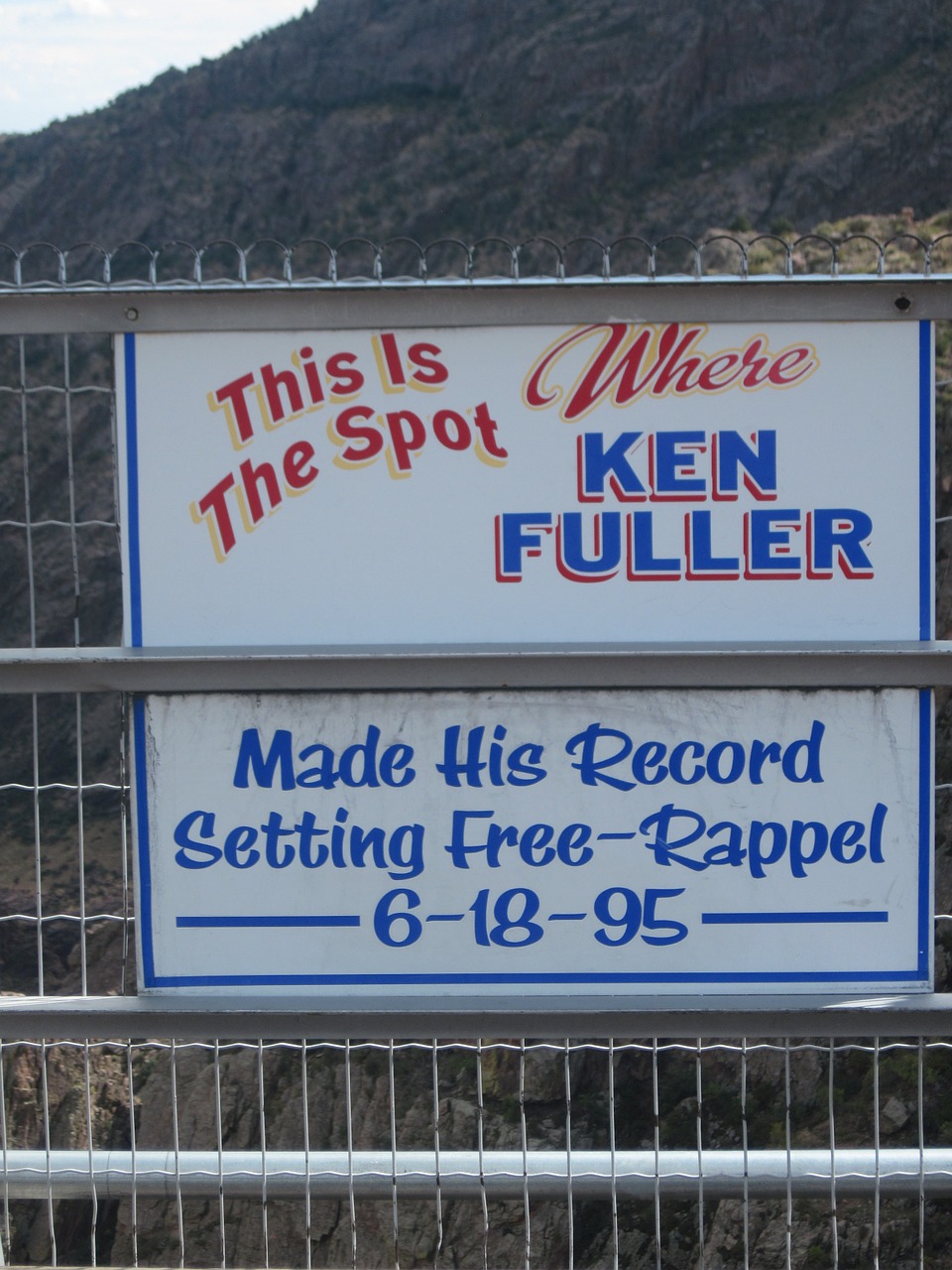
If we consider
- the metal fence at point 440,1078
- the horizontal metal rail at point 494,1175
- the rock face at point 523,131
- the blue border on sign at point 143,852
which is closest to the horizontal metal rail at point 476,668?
the metal fence at point 440,1078

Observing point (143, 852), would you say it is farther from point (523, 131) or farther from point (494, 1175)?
point (523, 131)

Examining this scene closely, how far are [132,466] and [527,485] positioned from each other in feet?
3.15

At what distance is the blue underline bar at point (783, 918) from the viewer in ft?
10.8

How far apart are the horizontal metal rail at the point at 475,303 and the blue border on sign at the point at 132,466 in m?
0.07

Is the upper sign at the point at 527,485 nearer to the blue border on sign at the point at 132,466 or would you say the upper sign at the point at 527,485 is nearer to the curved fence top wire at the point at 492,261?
the blue border on sign at the point at 132,466

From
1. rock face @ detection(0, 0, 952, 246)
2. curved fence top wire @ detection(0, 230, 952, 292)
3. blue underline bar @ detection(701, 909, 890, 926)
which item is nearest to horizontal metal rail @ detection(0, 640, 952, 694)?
blue underline bar @ detection(701, 909, 890, 926)

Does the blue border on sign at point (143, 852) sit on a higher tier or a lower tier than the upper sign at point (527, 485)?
lower

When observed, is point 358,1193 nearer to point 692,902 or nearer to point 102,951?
point 692,902

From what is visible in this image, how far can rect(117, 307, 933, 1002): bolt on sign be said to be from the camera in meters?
3.25

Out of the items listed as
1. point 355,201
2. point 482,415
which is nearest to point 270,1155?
point 482,415

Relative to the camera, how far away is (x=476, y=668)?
10.7ft

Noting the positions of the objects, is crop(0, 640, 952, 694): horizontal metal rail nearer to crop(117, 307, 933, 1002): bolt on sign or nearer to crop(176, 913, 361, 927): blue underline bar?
crop(117, 307, 933, 1002): bolt on sign

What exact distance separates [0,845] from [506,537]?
43.4ft

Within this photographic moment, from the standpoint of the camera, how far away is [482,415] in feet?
10.7
